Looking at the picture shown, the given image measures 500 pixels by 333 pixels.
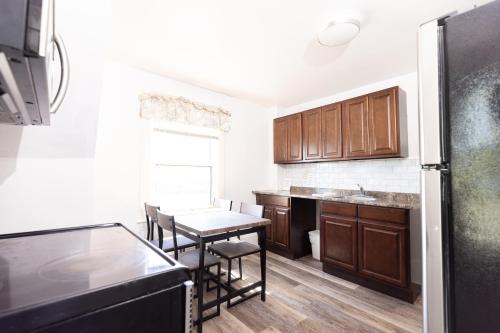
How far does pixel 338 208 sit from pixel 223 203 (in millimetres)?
1361

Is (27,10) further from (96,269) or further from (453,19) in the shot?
(453,19)

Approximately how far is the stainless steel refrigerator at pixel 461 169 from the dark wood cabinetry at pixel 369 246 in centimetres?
174

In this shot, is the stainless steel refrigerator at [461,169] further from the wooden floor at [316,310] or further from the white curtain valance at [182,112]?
the white curtain valance at [182,112]

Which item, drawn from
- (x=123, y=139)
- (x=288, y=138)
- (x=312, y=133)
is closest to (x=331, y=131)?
(x=312, y=133)

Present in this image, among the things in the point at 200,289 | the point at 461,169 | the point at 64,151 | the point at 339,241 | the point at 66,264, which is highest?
the point at 64,151

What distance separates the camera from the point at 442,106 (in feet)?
2.46

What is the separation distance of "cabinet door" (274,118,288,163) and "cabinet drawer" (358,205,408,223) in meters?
1.60

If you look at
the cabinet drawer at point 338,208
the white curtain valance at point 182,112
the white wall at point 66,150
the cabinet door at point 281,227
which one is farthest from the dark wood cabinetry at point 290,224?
the white wall at point 66,150

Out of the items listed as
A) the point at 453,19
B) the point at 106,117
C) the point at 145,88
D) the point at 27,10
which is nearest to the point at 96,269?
the point at 27,10

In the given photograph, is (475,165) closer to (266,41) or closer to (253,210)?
(266,41)

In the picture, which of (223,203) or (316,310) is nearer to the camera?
(316,310)

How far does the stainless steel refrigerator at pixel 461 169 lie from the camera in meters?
0.66

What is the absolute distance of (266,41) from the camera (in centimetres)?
221

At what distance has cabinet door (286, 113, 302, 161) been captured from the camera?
144 inches
